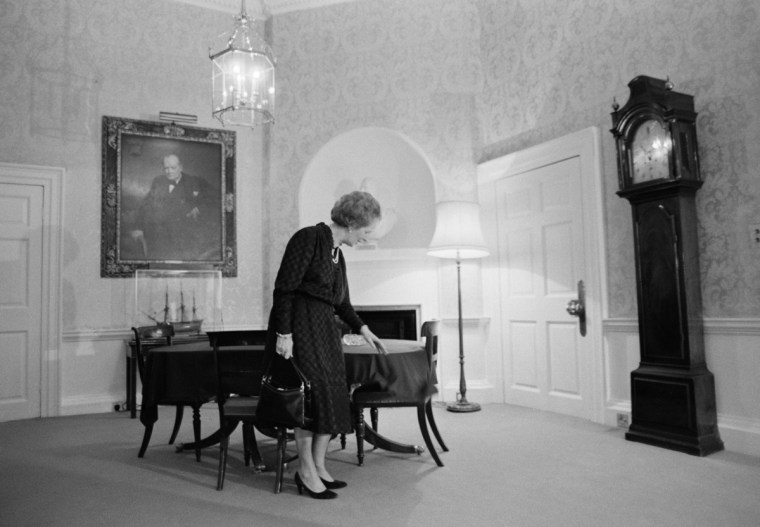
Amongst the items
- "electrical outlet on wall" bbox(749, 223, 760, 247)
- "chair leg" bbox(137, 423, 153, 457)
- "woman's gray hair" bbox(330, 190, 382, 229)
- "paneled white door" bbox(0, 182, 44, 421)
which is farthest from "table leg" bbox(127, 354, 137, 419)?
"electrical outlet on wall" bbox(749, 223, 760, 247)

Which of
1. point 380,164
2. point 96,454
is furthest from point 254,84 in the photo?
point 96,454

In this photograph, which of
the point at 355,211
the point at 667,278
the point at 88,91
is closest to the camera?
the point at 355,211

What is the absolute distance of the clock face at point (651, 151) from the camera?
3.69 meters

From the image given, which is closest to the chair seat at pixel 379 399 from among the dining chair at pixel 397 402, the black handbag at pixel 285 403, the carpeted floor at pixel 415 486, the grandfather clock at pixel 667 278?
the dining chair at pixel 397 402

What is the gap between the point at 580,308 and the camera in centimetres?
449

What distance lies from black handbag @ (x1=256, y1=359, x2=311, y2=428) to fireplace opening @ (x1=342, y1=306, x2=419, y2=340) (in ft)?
9.43

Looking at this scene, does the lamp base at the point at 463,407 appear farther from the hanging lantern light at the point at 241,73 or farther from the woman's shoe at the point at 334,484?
the hanging lantern light at the point at 241,73

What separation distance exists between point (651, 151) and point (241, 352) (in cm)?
286

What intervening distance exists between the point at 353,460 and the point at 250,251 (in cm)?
304

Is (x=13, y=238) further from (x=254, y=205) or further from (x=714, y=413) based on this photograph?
(x=714, y=413)

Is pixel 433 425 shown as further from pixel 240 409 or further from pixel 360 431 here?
pixel 240 409

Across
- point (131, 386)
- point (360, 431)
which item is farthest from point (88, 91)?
point (360, 431)

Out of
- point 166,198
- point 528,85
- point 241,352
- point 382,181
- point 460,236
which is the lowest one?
point 241,352

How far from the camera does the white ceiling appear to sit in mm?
5855
